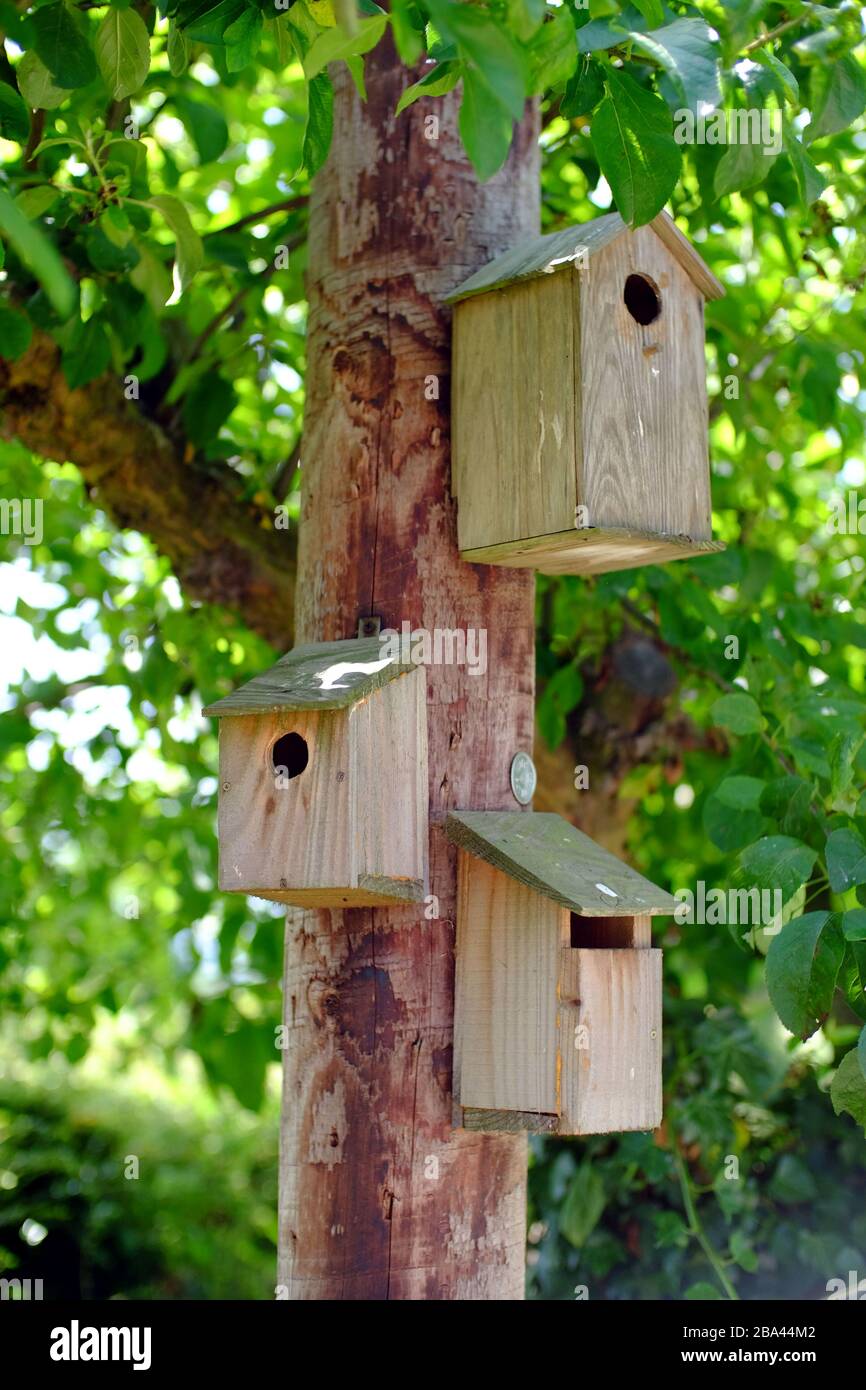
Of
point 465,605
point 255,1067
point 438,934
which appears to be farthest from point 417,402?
point 255,1067

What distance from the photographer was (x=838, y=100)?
2.18 metres

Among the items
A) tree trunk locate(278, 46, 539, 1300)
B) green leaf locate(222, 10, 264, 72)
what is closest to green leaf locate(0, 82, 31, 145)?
green leaf locate(222, 10, 264, 72)

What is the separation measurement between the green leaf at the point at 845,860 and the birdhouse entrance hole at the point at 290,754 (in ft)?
2.77

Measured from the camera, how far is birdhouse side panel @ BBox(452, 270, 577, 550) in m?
2.27

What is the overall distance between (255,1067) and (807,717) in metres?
1.88

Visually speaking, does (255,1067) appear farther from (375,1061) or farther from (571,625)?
(375,1061)

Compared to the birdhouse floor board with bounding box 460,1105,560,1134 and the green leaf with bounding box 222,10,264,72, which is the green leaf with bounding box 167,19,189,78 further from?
the birdhouse floor board with bounding box 460,1105,560,1134

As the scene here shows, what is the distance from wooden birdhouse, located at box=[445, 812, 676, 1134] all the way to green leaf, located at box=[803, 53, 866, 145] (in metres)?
1.17

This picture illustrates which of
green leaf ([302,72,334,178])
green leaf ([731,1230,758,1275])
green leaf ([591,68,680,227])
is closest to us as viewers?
green leaf ([591,68,680,227])

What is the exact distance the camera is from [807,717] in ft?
9.27

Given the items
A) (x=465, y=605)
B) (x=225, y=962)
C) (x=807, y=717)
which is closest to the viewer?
(x=465, y=605)

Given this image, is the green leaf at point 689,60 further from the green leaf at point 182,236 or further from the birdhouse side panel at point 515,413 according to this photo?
the green leaf at point 182,236

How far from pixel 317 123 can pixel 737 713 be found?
1.30 meters

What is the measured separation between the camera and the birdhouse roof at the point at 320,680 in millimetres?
2102
